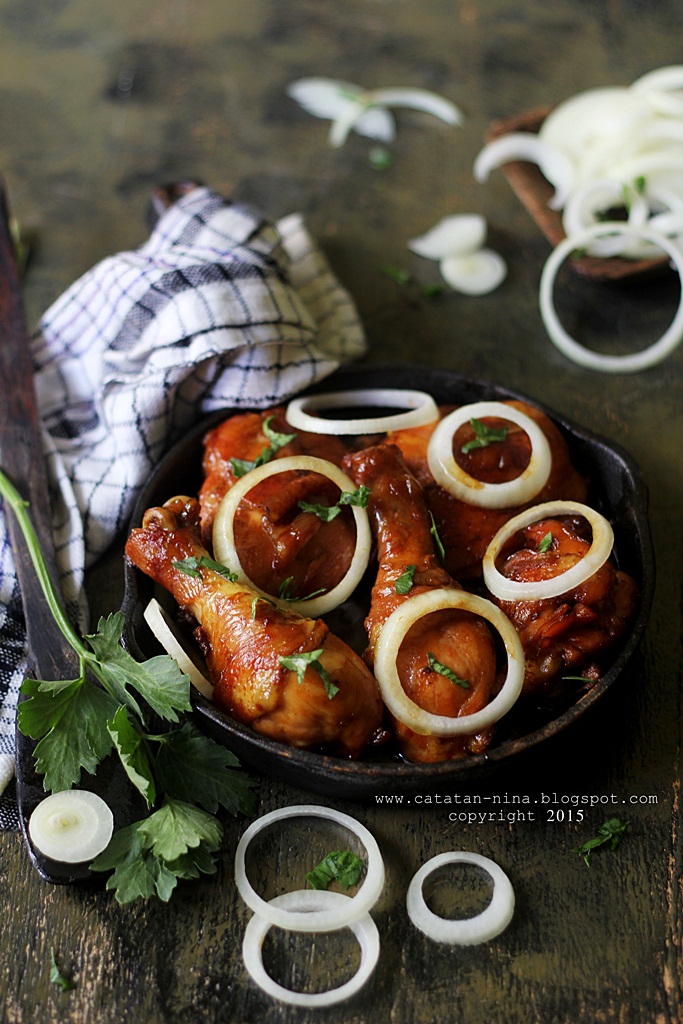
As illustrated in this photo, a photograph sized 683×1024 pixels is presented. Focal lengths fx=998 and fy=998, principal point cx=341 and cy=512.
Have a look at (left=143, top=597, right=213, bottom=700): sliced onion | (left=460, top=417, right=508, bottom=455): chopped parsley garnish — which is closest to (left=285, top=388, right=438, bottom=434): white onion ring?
(left=460, top=417, right=508, bottom=455): chopped parsley garnish

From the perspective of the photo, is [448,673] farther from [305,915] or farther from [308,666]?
[305,915]

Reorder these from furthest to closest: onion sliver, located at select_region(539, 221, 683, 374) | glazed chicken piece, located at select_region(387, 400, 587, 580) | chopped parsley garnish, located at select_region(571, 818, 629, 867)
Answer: onion sliver, located at select_region(539, 221, 683, 374)
glazed chicken piece, located at select_region(387, 400, 587, 580)
chopped parsley garnish, located at select_region(571, 818, 629, 867)

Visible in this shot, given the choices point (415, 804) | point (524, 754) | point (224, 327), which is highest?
point (224, 327)

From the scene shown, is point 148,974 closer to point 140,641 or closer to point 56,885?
point 56,885

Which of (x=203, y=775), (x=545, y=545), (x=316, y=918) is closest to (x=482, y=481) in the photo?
(x=545, y=545)

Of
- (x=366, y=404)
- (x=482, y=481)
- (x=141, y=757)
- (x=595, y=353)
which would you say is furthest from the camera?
(x=595, y=353)

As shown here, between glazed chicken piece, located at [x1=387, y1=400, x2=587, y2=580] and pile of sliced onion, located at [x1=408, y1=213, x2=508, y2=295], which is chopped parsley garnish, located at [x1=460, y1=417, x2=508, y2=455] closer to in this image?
glazed chicken piece, located at [x1=387, y1=400, x2=587, y2=580]

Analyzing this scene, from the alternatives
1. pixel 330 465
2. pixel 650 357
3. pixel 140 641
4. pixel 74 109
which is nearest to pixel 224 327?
pixel 330 465
